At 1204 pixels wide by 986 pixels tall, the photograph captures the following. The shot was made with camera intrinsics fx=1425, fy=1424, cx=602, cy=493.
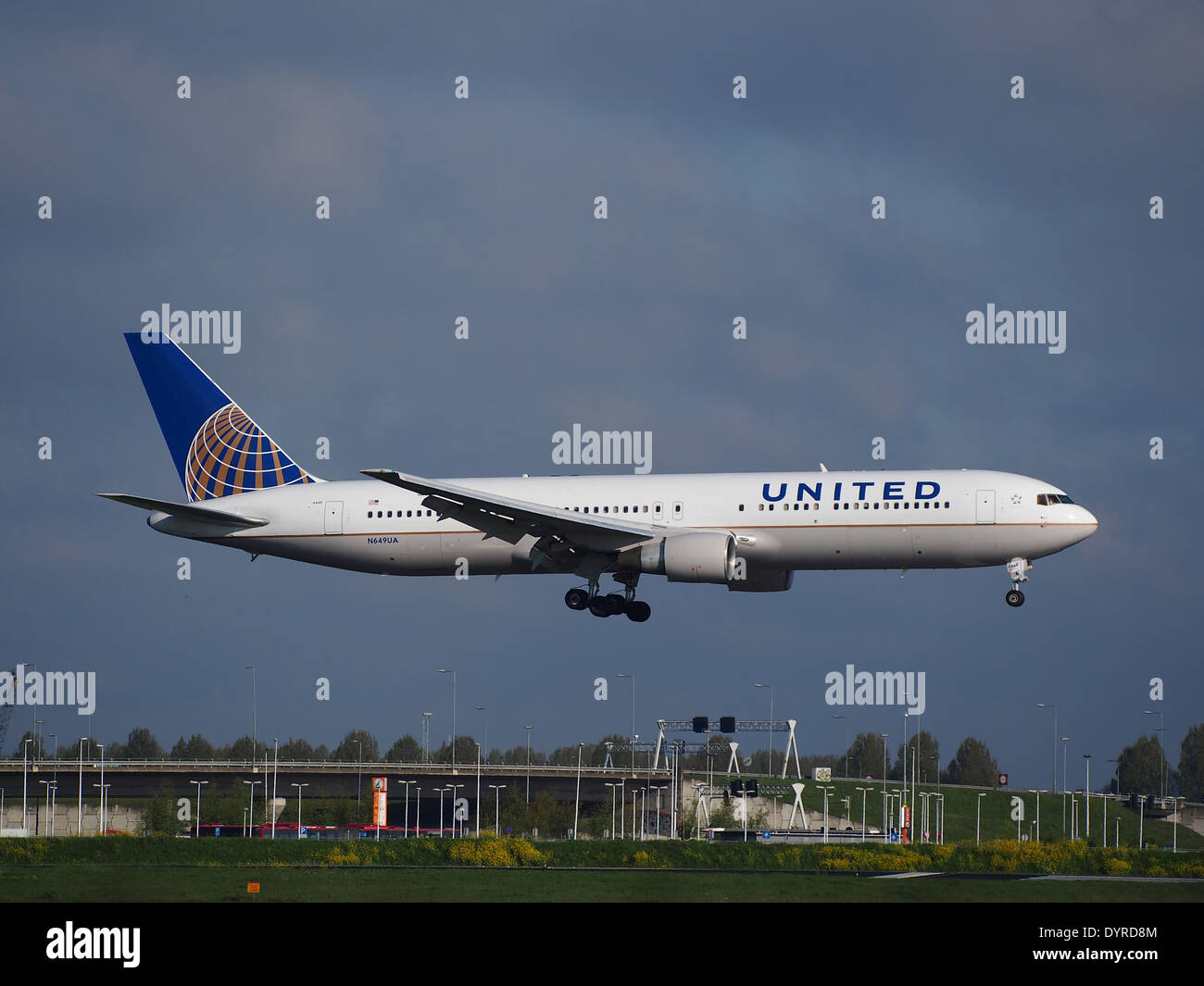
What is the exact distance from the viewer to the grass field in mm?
33969

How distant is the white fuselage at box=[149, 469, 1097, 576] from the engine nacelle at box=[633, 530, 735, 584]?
933mm

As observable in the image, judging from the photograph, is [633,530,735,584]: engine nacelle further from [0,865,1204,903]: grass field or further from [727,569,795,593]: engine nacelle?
[0,865,1204,903]: grass field

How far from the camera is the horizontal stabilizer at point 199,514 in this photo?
191 feet

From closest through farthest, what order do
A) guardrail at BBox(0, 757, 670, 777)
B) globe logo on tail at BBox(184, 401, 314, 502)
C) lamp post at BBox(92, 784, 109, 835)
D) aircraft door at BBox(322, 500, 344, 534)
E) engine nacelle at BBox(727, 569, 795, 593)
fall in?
engine nacelle at BBox(727, 569, 795, 593) < aircraft door at BBox(322, 500, 344, 534) < globe logo on tail at BBox(184, 401, 314, 502) < lamp post at BBox(92, 784, 109, 835) < guardrail at BBox(0, 757, 670, 777)

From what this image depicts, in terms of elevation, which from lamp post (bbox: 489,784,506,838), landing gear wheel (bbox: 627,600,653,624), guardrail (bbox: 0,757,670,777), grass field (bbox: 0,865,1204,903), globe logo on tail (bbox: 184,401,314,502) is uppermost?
globe logo on tail (bbox: 184,401,314,502)

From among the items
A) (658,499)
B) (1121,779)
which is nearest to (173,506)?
(658,499)

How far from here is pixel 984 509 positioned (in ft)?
171

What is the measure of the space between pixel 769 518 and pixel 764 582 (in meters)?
4.35

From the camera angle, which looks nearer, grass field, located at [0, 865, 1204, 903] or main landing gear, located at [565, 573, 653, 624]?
grass field, located at [0, 865, 1204, 903]

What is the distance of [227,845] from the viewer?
191ft

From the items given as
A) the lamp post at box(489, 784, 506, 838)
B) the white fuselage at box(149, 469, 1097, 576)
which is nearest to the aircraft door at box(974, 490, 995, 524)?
the white fuselage at box(149, 469, 1097, 576)

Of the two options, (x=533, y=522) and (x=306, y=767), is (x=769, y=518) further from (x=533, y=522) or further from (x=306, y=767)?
(x=306, y=767)
